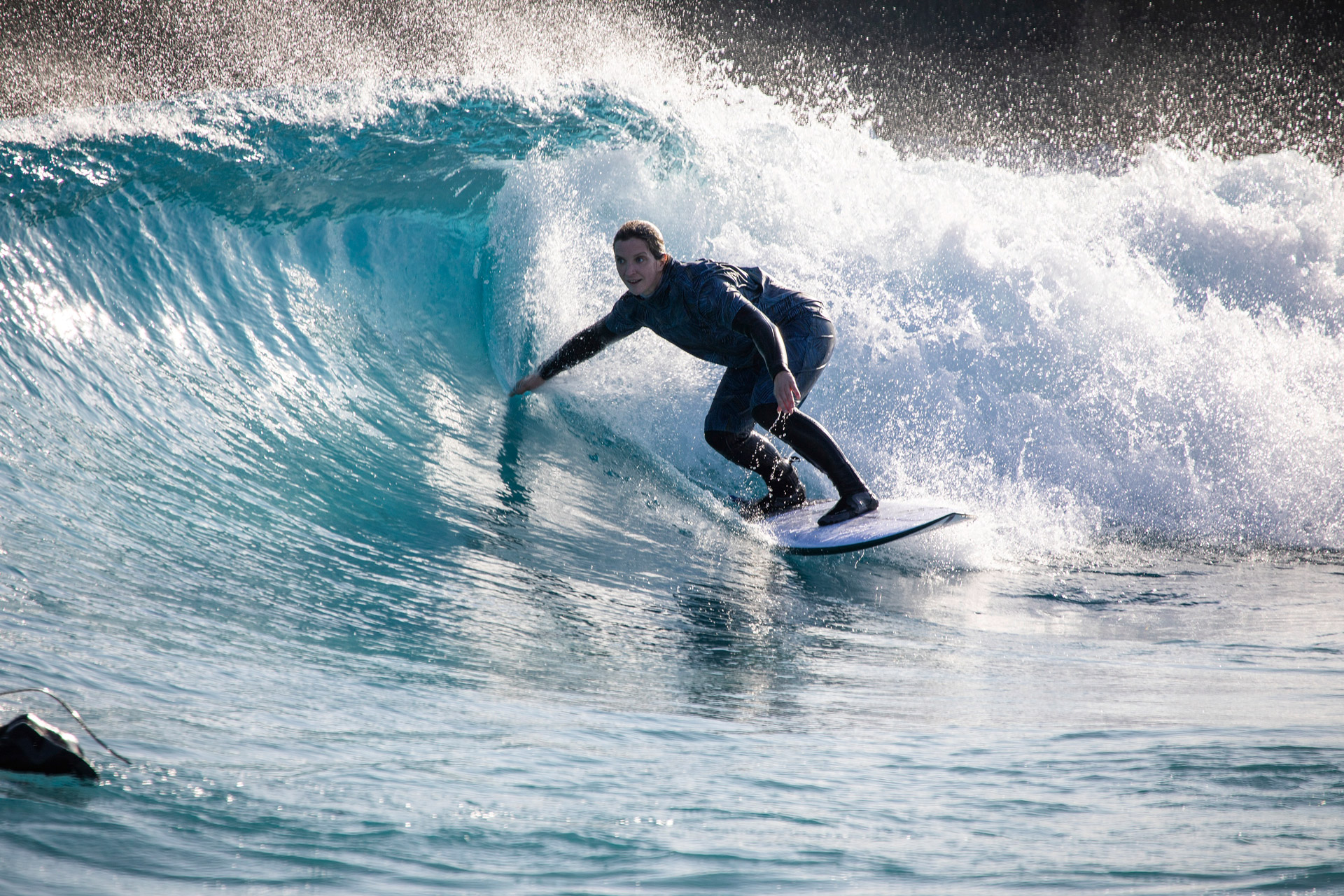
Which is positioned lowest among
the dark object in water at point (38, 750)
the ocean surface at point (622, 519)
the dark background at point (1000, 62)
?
the dark object in water at point (38, 750)

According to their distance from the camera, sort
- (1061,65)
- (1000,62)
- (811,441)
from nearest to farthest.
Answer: (811,441)
(1061,65)
(1000,62)

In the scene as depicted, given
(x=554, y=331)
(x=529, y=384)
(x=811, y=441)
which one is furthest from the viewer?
(x=554, y=331)

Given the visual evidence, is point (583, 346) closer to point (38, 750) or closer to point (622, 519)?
point (622, 519)

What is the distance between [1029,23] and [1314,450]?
73.0 ft

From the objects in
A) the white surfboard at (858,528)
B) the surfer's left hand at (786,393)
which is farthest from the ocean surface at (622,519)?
the surfer's left hand at (786,393)

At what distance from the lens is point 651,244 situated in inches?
156

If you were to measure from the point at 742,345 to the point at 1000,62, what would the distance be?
24348 mm

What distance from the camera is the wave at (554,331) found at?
4258 millimetres

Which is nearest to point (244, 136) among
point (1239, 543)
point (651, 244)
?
point (651, 244)

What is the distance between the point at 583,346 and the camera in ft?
15.0

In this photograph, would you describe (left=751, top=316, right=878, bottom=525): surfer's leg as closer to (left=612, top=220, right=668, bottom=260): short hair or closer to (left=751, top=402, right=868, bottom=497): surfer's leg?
(left=751, top=402, right=868, bottom=497): surfer's leg

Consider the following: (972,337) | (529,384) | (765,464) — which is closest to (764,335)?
(765,464)

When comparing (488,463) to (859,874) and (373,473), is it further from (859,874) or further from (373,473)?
(859,874)

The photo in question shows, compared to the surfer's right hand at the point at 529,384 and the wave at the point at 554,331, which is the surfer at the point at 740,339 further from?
the wave at the point at 554,331
